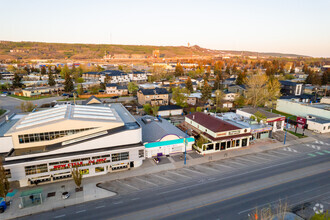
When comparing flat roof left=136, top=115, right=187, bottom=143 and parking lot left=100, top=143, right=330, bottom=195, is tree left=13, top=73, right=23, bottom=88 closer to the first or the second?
flat roof left=136, top=115, right=187, bottom=143

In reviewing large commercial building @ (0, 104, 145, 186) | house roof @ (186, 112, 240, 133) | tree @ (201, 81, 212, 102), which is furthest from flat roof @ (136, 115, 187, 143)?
tree @ (201, 81, 212, 102)

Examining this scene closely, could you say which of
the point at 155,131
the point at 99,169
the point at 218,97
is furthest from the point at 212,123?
the point at 218,97

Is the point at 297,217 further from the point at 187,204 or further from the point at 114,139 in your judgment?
the point at 114,139

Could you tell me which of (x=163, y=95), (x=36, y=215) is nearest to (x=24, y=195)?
(x=36, y=215)

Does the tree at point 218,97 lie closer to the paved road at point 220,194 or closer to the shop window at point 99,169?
the paved road at point 220,194

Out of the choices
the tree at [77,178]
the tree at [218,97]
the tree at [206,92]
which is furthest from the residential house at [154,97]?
the tree at [77,178]

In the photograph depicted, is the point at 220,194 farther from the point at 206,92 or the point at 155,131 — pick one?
the point at 206,92

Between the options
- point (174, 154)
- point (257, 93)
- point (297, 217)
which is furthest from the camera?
point (257, 93)
